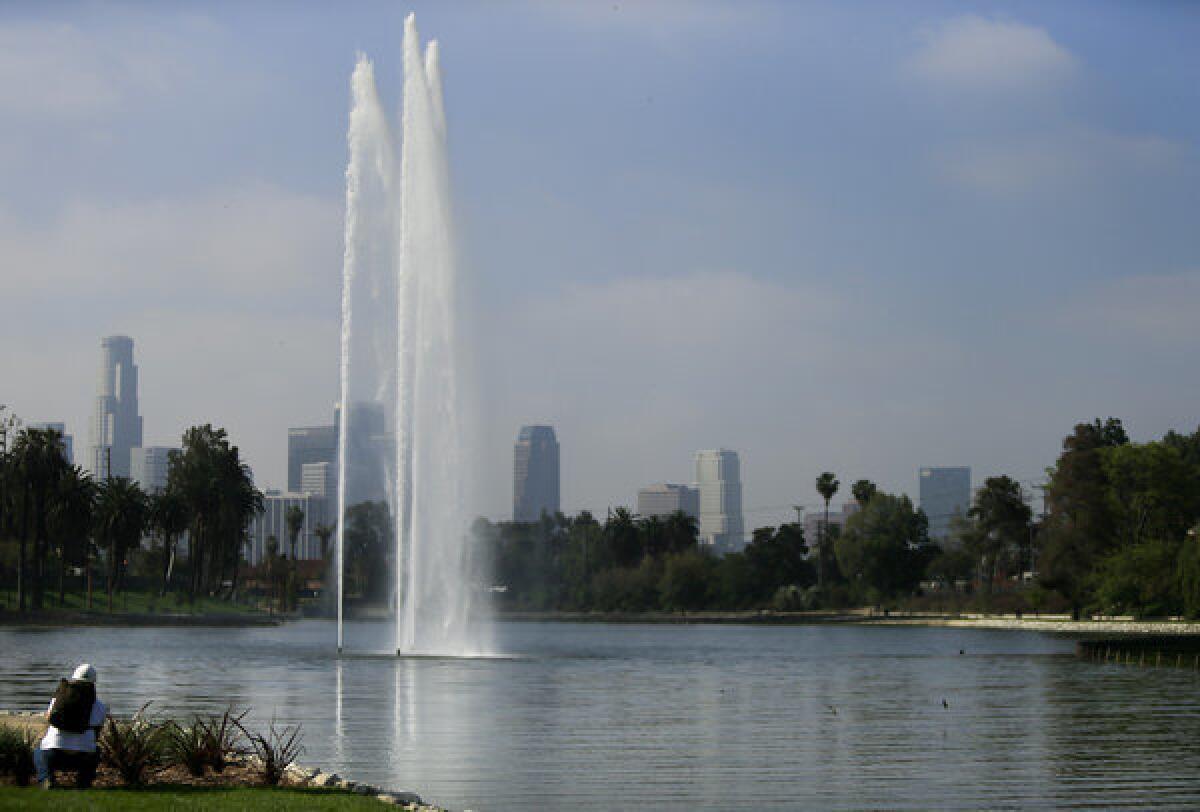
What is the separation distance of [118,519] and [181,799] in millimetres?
133733

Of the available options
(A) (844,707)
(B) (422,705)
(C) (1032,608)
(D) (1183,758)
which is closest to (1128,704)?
(A) (844,707)

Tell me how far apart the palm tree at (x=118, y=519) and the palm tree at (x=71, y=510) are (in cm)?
367

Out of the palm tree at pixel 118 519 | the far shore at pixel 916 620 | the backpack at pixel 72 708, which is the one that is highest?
the palm tree at pixel 118 519

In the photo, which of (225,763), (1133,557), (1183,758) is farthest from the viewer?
(1133,557)

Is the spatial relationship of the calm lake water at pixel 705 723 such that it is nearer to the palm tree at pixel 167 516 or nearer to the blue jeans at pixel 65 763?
the blue jeans at pixel 65 763

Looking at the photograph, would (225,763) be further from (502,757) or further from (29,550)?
(29,550)

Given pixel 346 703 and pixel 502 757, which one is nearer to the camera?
pixel 502 757

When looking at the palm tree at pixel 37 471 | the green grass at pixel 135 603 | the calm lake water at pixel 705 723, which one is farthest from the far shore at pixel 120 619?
the calm lake water at pixel 705 723

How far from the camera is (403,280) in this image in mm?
57844

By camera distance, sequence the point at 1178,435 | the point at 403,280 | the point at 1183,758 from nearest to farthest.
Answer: the point at 1183,758
the point at 403,280
the point at 1178,435

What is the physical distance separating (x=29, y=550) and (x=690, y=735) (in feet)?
406

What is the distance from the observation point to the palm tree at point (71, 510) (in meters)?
133

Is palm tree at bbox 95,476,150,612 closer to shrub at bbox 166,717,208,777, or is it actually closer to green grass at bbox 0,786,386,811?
shrub at bbox 166,717,208,777

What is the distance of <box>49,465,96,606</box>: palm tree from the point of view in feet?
436
